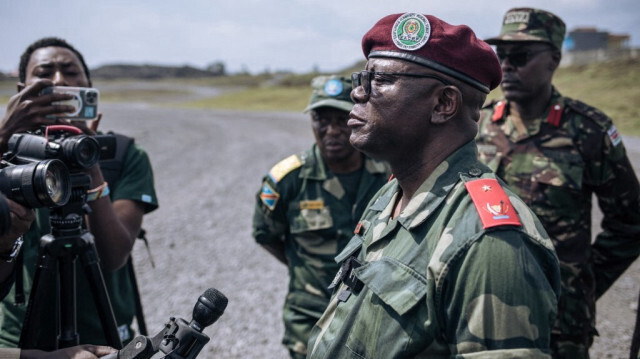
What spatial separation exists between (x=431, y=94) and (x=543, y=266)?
68 cm

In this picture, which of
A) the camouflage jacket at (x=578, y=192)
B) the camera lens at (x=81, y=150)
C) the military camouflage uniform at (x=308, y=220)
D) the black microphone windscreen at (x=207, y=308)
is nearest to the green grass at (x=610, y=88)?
the camouflage jacket at (x=578, y=192)

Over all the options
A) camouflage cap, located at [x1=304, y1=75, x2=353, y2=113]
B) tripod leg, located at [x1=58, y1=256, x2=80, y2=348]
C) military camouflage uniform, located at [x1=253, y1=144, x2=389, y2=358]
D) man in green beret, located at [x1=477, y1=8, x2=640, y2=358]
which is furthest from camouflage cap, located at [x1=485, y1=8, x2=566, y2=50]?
tripod leg, located at [x1=58, y1=256, x2=80, y2=348]

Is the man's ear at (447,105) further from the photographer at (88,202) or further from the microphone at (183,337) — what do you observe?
the photographer at (88,202)

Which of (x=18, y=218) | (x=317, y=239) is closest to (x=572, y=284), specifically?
(x=317, y=239)

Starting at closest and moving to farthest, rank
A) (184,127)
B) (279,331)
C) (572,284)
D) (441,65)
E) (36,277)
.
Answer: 1. (441,65)
2. (36,277)
3. (572,284)
4. (279,331)
5. (184,127)

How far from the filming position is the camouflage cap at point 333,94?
335cm

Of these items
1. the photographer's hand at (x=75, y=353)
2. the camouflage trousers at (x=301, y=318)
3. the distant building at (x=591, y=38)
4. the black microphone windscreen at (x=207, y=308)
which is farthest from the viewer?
the distant building at (x=591, y=38)

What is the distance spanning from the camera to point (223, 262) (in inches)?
267

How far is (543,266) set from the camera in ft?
4.86

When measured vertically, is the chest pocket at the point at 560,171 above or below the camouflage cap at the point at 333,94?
below

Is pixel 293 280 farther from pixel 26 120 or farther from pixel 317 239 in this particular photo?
pixel 26 120

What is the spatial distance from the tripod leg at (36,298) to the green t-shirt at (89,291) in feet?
0.12

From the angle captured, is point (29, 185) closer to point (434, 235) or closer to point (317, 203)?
point (434, 235)

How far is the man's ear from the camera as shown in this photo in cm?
172
